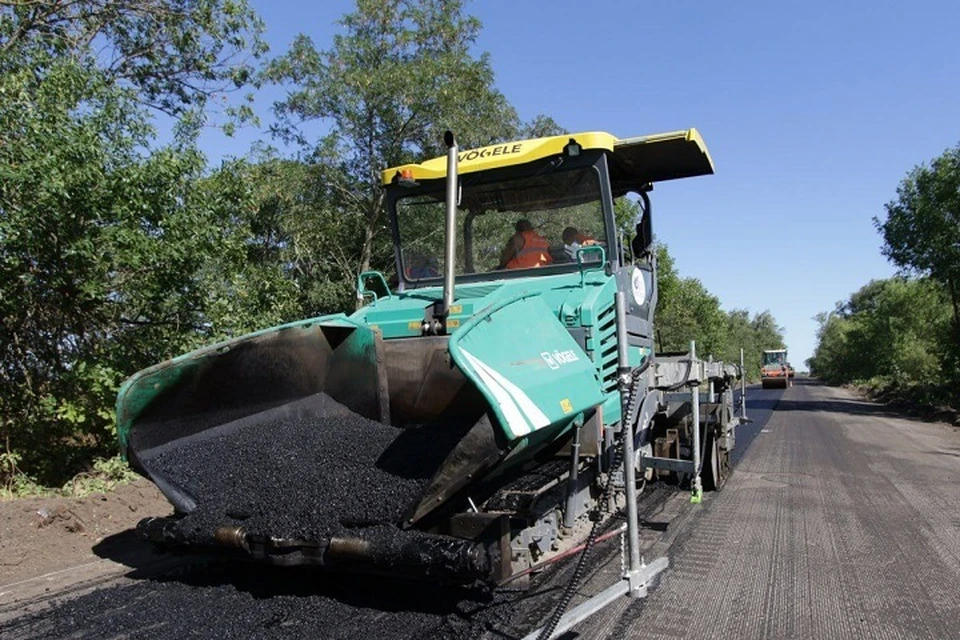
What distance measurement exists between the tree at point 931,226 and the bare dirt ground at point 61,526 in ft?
76.4

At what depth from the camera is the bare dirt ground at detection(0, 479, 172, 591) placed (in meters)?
5.21

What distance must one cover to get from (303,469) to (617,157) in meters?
3.42

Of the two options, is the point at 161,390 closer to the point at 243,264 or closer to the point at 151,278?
the point at 151,278

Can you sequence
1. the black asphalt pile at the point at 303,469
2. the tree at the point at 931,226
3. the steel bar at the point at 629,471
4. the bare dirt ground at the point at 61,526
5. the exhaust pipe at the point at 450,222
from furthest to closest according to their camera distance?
the tree at the point at 931,226, the bare dirt ground at the point at 61,526, the exhaust pipe at the point at 450,222, the black asphalt pile at the point at 303,469, the steel bar at the point at 629,471

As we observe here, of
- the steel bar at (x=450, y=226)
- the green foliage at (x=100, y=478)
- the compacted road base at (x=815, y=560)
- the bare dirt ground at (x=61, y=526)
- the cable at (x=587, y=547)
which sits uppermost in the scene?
the steel bar at (x=450, y=226)

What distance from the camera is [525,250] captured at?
5398mm

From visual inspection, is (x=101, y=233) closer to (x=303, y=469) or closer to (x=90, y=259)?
(x=90, y=259)

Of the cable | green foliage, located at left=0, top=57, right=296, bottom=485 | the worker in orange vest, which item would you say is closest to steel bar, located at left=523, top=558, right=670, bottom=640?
the cable

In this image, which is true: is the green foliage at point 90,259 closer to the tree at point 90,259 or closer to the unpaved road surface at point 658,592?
the tree at point 90,259

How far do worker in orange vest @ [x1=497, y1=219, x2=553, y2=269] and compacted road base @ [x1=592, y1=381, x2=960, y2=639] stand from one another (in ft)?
7.88

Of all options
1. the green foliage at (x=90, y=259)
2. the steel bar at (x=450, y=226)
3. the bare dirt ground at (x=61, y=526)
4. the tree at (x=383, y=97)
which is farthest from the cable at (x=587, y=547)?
the tree at (x=383, y=97)

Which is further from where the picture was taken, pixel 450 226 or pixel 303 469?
pixel 450 226

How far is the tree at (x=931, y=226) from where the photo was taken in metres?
21.5

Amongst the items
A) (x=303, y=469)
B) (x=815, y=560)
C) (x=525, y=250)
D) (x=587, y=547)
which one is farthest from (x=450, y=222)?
(x=815, y=560)
